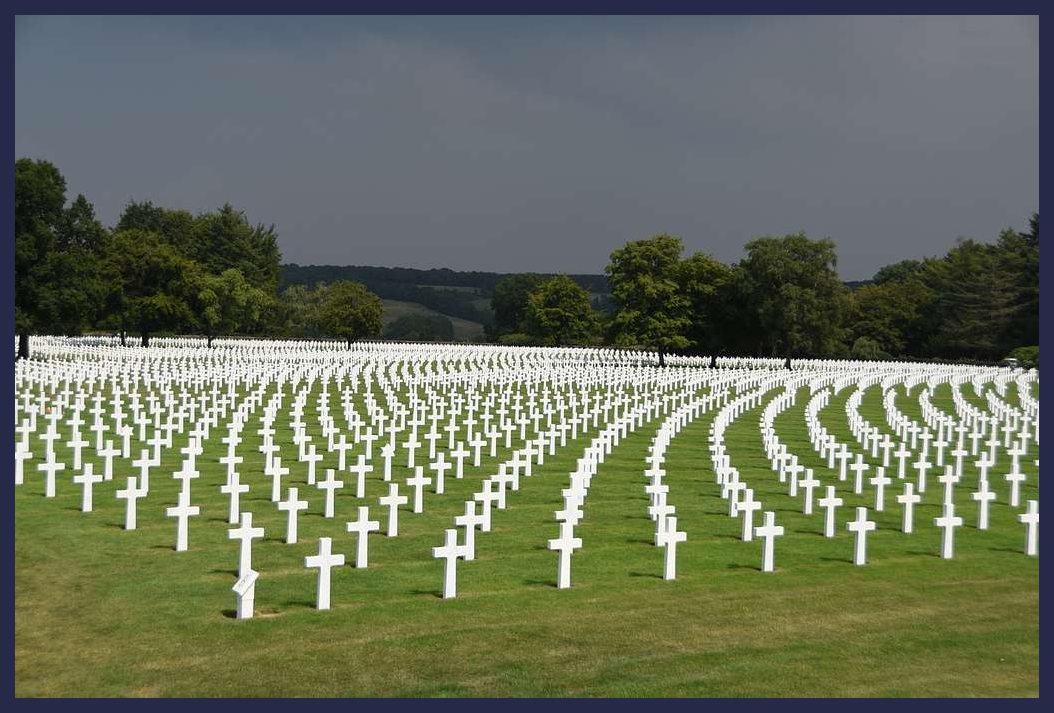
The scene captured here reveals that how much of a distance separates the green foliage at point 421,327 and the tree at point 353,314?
1988cm

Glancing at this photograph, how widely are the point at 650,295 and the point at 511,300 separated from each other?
4023 centimetres

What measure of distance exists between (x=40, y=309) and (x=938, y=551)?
371 inches

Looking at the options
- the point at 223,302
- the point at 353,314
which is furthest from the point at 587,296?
the point at 223,302

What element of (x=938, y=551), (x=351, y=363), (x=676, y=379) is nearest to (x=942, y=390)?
(x=676, y=379)

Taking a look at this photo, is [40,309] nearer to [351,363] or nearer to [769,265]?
[351,363]

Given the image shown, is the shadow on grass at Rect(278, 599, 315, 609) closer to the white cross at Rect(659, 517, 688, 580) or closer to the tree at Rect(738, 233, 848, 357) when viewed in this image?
the white cross at Rect(659, 517, 688, 580)

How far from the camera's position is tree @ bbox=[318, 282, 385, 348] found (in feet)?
254

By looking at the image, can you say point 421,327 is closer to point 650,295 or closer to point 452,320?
point 452,320

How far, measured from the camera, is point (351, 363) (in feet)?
156

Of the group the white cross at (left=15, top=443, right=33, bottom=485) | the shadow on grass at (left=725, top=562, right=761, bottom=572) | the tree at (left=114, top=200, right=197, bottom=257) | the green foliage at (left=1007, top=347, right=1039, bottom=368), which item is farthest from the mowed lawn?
the tree at (left=114, top=200, right=197, bottom=257)

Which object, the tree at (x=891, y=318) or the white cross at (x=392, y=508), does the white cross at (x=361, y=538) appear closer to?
the white cross at (x=392, y=508)

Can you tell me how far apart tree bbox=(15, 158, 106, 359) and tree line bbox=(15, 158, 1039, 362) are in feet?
0.06

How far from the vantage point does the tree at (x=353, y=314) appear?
3044 inches

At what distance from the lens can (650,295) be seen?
58.6 m
